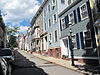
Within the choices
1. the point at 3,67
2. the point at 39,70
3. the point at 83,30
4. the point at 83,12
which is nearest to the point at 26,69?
the point at 39,70

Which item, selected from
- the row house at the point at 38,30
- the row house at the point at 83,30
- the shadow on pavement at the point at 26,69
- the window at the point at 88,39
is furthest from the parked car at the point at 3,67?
the row house at the point at 38,30

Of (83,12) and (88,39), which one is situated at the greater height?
(83,12)

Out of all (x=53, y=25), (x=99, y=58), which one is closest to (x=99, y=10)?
(x=99, y=58)

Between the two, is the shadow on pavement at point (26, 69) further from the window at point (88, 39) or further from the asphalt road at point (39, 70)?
the window at point (88, 39)

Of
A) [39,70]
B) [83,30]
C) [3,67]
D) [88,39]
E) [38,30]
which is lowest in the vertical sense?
[39,70]

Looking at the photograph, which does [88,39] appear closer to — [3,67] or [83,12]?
[83,12]

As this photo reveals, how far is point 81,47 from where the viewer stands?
61.6ft

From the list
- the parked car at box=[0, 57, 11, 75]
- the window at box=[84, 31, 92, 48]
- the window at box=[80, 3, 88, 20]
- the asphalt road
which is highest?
the window at box=[80, 3, 88, 20]

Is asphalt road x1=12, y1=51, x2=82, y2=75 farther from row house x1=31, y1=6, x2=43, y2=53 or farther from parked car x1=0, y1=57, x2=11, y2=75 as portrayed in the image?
row house x1=31, y1=6, x2=43, y2=53

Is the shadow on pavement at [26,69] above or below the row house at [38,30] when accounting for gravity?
below

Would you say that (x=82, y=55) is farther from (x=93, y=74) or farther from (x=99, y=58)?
(x=93, y=74)

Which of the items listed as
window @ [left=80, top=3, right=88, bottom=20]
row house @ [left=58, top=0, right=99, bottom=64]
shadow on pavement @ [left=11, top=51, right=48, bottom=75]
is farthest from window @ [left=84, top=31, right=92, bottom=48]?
shadow on pavement @ [left=11, top=51, right=48, bottom=75]

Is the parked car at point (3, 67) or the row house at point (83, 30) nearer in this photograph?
the parked car at point (3, 67)

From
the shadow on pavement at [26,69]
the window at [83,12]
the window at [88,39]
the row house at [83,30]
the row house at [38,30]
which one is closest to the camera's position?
the shadow on pavement at [26,69]
